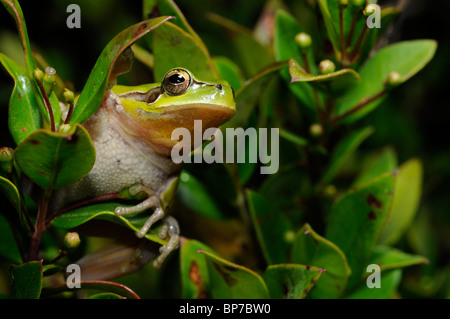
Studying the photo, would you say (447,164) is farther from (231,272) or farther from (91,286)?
(91,286)

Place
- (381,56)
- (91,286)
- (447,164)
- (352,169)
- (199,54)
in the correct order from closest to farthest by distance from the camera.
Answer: (91,286) → (199,54) → (381,56) → (352,169) → (447,164)

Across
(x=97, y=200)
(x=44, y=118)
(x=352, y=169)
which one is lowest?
(x=97, y=200)

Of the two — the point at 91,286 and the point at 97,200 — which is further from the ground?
the point at 97,200

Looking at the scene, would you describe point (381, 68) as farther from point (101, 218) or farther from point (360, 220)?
point (101, 218)

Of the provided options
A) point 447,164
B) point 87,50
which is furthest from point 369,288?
point 87,50

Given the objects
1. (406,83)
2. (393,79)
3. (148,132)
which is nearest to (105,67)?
(148,132)

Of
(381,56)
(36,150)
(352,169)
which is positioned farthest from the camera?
(352,169)

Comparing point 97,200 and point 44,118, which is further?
point 97,200

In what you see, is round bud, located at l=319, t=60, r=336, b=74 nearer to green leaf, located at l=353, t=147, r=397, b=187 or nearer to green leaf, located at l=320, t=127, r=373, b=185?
green leaf, located at l=320, t=127, r=373, b=185
